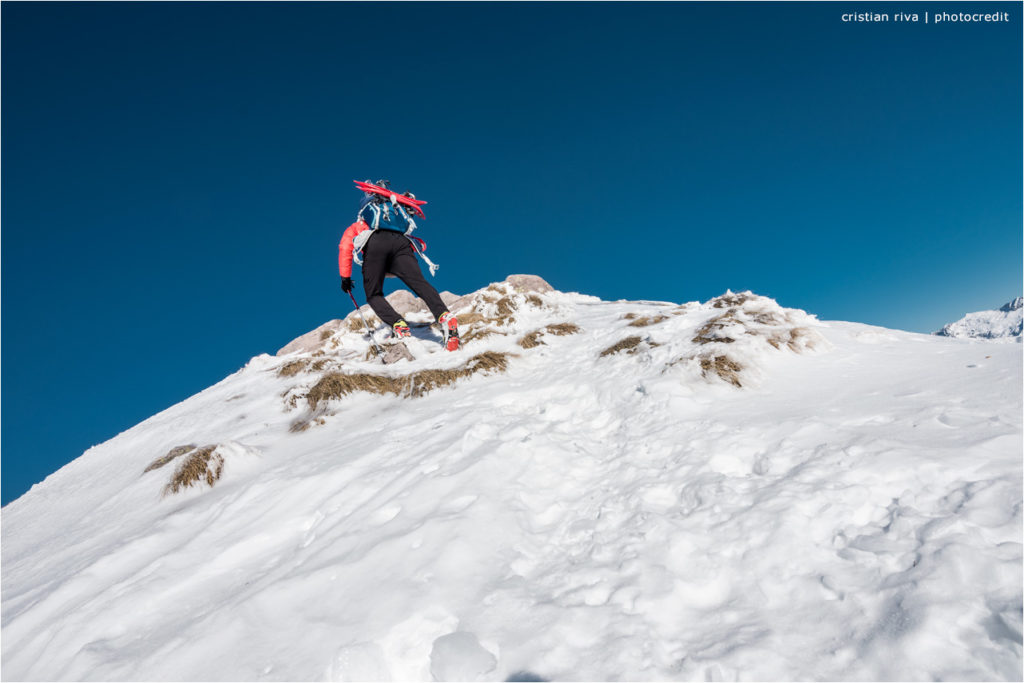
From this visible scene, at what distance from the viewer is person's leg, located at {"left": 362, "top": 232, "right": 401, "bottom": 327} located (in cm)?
884

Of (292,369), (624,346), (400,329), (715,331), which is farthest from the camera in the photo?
(292,369)

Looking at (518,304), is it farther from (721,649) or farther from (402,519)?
(721,649)

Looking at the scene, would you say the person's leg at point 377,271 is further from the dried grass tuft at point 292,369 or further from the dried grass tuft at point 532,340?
the dried grass tuft at point 532,340

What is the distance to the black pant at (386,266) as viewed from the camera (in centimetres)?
887

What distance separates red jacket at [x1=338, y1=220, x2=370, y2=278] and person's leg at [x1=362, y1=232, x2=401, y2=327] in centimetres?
29

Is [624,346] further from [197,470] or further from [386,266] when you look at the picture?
[197,470]

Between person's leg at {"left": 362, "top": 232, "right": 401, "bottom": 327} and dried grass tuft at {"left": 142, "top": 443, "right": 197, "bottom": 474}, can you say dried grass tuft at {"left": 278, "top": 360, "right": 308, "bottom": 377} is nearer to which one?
person's leg at {"left": 362, "top": 232, "right": 401, "bottom": 327}

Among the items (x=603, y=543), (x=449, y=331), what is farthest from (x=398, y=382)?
(x=603, y=543)

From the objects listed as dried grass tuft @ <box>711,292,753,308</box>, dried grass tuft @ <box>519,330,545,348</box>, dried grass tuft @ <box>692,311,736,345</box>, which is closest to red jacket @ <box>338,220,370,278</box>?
dried grass tuft @ <box>519,330,545,348</box>

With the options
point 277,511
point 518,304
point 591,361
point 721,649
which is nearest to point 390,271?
point 518,304

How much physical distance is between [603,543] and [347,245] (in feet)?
26.3

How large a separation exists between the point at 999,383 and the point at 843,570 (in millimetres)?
2665

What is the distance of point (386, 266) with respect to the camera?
921 cm

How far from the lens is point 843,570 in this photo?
6.25ft
